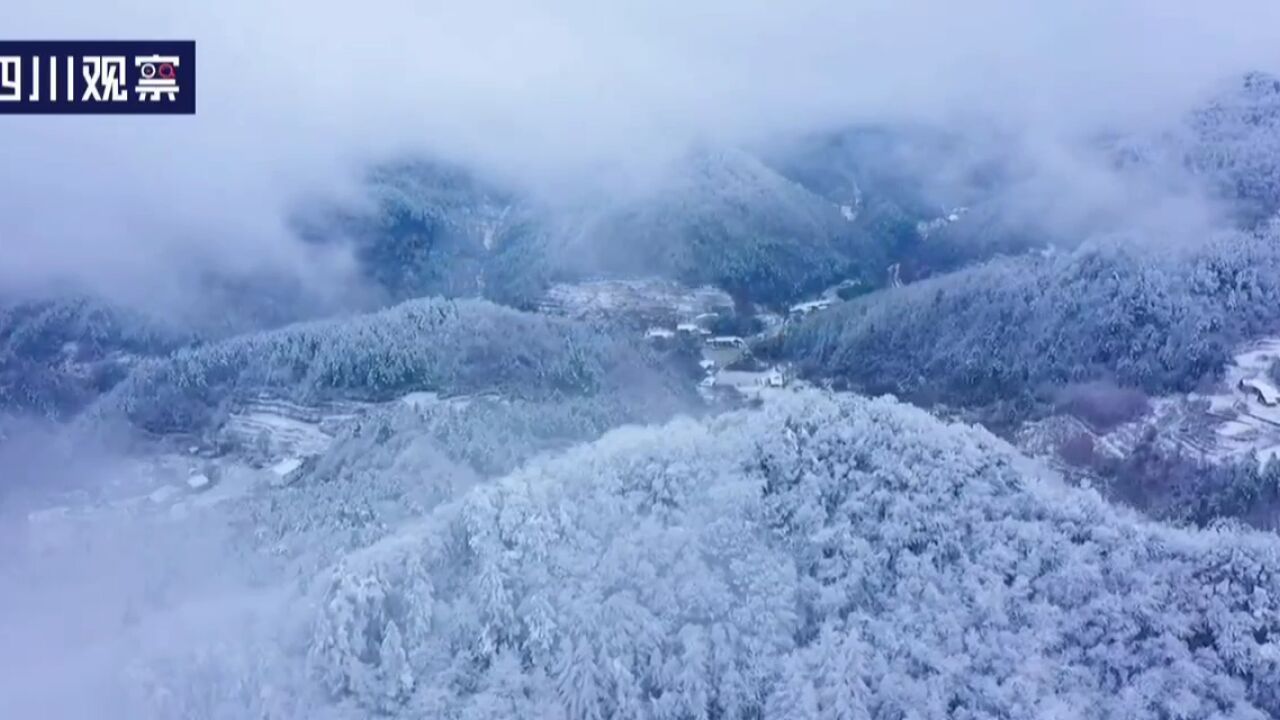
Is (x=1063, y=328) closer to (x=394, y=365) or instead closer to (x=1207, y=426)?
(x=1207, y=426)

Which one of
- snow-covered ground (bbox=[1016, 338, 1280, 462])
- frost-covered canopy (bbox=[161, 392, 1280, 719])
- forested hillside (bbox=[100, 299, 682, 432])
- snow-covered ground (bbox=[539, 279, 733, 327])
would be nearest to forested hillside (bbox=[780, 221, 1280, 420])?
snow-covered ground (bbox=[1016, 338, 1280, 462])

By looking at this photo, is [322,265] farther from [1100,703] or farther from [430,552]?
[1100,703]

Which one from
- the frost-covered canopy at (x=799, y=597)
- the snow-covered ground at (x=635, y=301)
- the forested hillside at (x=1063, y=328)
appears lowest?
the frost-covered canopy at (x=799, y=597)

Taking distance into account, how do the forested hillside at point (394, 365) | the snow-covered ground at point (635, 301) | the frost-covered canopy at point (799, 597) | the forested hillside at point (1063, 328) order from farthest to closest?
1. the snow-covered ground at point (635, 301)
2. the forested hillside at point (394, 365)
3. the forested hillside at point (1063, 328)
4. the frost-covered canopy at point (799, 597)

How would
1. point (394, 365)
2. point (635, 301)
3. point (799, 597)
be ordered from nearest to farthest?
point (799, 597) < point (394, 365) < point (635, 301)

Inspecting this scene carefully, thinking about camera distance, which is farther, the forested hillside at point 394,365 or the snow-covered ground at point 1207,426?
the forested hillside at point 394,365

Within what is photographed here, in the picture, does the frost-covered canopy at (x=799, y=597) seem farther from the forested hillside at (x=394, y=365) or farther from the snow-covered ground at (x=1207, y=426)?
the forested hillside at (x=394, y=365)

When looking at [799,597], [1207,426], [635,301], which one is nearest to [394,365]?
[635,301]

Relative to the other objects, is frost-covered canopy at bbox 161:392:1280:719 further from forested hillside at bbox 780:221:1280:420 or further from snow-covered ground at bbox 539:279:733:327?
snow-covered ground at bbox 539:279:733:327

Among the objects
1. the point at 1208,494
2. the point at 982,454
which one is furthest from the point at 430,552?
the point at 1208,494

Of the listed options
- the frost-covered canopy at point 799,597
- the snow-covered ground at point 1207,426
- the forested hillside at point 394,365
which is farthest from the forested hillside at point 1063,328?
the forested hillside at point 394,365

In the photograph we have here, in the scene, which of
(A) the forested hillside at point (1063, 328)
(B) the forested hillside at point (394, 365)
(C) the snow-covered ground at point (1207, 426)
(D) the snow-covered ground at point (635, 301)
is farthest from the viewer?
(D) the snow-covered ground at point (635, 301)

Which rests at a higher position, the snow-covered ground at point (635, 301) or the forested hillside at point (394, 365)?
the snow-covered ground at point (635, 301)
